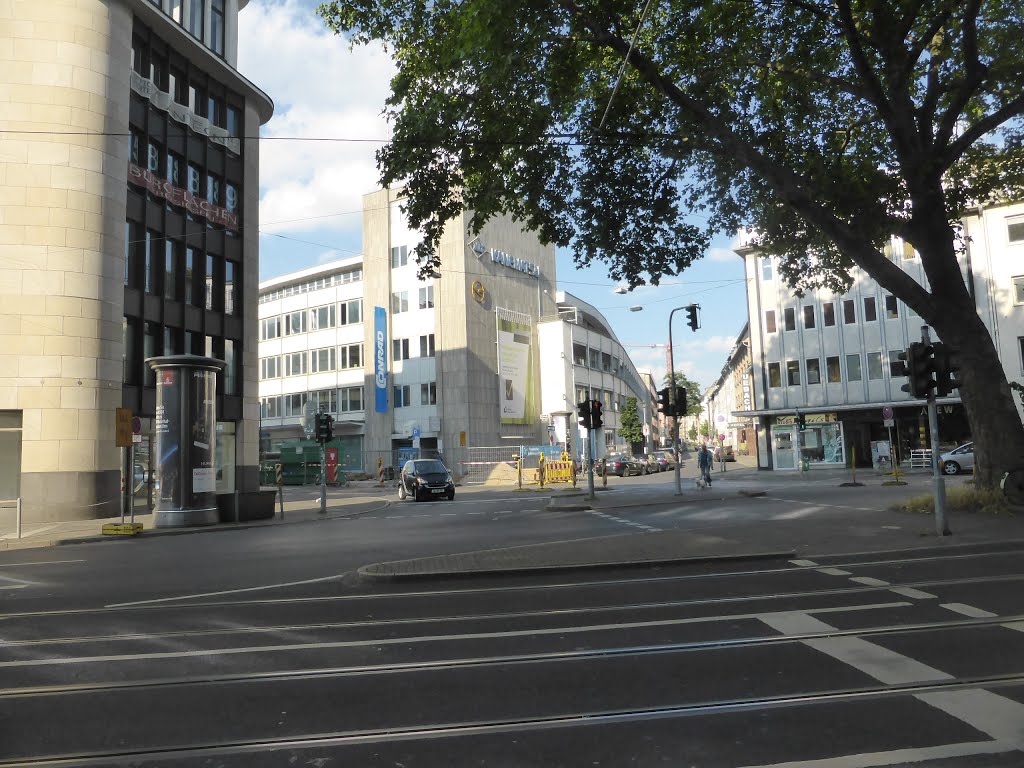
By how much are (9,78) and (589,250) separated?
63.5ft

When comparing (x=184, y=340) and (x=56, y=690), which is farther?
(x=184, y=340)

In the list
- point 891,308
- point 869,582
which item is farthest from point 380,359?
point 869,582

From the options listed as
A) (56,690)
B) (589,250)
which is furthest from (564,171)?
(56,690)

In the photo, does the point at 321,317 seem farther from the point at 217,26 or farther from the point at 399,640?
the point at 399,640

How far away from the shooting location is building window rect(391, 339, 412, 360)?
188 ft

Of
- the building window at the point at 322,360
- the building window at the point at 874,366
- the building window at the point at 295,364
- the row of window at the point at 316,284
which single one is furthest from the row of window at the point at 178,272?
the building window at the point at 874,366

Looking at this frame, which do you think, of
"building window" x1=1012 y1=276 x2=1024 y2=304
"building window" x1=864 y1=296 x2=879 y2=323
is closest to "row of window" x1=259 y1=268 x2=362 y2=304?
"building window" x1=864 y1=296 x2=879 y2=323

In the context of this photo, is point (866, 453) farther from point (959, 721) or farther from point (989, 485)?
point (959, 721)

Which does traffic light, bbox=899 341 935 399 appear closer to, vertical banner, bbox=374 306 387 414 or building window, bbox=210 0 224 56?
building window, bbox=210 0 224 56

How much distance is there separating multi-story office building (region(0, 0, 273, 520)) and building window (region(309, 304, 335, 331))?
108ft

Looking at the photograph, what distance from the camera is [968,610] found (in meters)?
6.91

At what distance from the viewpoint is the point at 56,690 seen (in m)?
5.17

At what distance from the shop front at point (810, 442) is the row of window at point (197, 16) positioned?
35546 millimetres

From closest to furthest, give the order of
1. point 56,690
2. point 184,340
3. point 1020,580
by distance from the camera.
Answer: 1. point 56,690
2. point 1020,580
3. point 184,340
